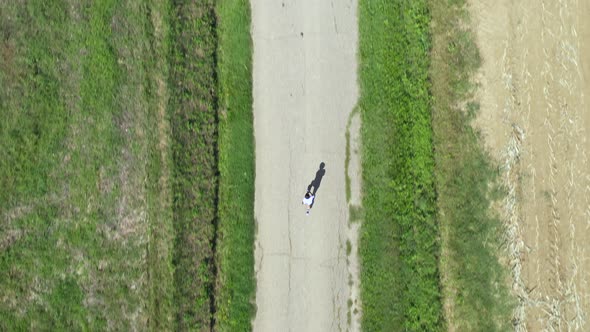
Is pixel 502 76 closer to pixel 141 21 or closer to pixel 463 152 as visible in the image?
pixel 463 152

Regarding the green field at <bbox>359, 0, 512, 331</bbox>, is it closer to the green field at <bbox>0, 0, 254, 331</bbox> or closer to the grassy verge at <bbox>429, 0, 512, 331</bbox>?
the grassy verge at <bbox>429, 0, 512, 331</bbox>

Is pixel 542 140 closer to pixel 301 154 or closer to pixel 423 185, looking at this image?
pixel 423 185

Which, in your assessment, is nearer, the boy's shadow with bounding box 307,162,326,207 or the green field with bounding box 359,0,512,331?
the green field with bounding box 359,0,512,331

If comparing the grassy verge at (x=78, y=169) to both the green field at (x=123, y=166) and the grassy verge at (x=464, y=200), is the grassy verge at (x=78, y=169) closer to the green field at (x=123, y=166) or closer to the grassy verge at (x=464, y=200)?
the green field at (x=123, y=166)

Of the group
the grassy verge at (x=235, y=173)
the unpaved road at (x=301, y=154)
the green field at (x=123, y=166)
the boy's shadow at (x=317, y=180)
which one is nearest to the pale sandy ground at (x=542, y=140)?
the unpaved road at (x=301, y=154)

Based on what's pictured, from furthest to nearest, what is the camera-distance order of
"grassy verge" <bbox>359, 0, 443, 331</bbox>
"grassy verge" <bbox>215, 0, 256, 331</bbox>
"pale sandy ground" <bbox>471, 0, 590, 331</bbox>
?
"pale sandy ground" <bbox>471, 0, 590, 331</bbox> < "grassy verge" <bbox>215, 0, 256, 331</bbox> < "grassy verge" <bbox>359, 0, 443, 331</bbox>

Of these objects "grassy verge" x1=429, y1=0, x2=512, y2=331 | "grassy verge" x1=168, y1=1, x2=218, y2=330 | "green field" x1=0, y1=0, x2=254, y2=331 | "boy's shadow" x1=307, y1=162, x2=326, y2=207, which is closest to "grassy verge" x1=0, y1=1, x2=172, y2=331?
"green field" x1=0, y1=0, x2=254, y2=331
